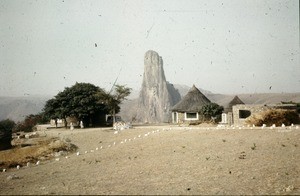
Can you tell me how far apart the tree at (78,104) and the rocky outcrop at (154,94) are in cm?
10192

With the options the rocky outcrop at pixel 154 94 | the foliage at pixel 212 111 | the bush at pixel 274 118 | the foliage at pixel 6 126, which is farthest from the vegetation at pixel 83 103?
the rocky outcrop at pixel 154 94

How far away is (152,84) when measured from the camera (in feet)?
536

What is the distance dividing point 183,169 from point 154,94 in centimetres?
14417

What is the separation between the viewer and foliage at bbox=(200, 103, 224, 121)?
3556 cm

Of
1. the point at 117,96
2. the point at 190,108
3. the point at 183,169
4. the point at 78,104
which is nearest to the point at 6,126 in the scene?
the point at 78,104

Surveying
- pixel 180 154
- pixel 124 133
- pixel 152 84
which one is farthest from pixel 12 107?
pixel 180 154

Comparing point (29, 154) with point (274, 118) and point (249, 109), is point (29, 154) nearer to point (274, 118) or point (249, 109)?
point (274, 118)

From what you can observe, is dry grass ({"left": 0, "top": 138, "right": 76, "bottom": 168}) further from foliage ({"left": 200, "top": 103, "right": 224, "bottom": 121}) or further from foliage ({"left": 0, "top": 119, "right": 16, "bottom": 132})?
foliage ({"left": 200, "top": 103, "right": 224, "bottom": 121})

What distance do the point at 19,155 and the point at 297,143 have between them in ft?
69.0

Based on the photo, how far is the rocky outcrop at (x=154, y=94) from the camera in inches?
6004

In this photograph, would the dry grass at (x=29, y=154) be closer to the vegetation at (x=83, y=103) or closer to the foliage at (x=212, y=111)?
the vegetation at (x=83, y=103)

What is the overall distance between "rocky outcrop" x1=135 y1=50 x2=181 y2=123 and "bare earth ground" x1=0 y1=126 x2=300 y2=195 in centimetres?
12737

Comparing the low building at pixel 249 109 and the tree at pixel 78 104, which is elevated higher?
the tree at pixel 78 104

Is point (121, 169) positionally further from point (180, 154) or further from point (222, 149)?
point (222, 149)
